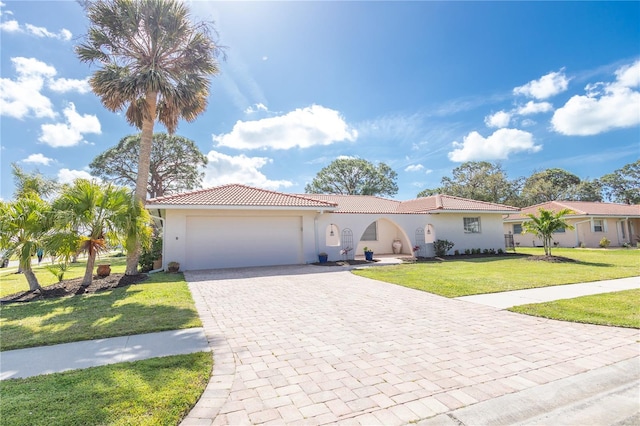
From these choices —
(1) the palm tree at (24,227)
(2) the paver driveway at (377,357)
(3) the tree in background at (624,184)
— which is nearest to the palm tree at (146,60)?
(1) the palm tree at (24,227)

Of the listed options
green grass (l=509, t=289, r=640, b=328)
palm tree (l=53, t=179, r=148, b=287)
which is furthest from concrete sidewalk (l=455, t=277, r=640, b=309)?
palm tree (l=53, t=179, r=148, b=287)

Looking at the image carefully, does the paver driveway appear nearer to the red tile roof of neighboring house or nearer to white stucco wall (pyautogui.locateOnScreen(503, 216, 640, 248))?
the red tile roof of neighboring house

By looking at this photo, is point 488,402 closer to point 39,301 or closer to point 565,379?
point 565,379

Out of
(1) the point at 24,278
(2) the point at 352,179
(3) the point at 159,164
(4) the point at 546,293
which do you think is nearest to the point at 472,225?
(4) the point at 546,293

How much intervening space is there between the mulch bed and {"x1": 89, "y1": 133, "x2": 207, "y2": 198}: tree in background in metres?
23.0

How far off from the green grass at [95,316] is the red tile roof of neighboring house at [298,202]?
593cm

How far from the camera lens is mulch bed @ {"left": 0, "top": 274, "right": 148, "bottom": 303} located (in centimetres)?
817

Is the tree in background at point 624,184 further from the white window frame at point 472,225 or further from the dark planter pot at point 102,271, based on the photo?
the dark planter pot at point 102,271

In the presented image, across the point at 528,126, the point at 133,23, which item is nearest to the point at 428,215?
the point at 528,126

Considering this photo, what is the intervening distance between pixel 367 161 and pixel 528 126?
80.3 feet

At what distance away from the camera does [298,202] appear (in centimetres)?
1560

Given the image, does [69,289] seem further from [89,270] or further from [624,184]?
[624,184]

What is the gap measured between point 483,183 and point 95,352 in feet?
152

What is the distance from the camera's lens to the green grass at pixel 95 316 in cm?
493
